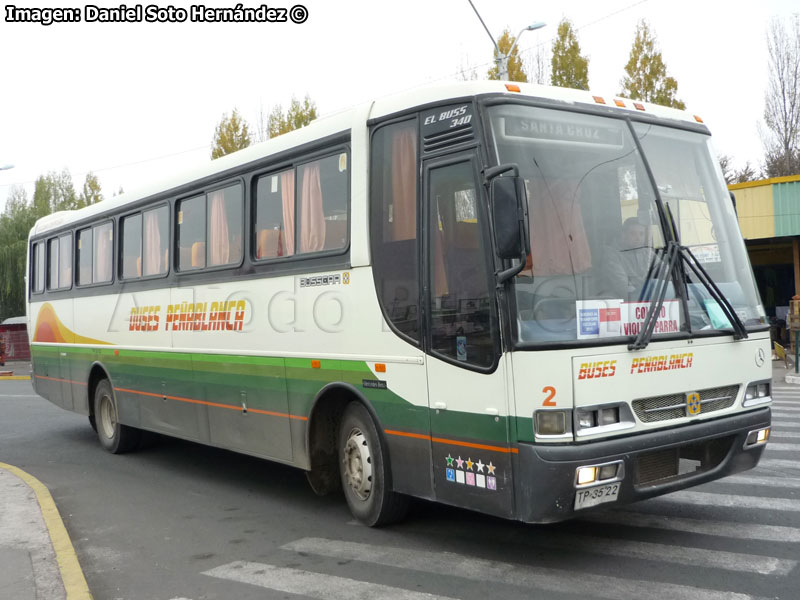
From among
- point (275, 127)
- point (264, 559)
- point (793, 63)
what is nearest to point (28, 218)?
point (275, 127)

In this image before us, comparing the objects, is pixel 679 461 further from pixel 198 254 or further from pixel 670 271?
pixel 198 254

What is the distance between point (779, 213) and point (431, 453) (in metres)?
21.1

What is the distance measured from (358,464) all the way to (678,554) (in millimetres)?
2498

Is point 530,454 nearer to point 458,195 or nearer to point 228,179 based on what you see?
point 458,195

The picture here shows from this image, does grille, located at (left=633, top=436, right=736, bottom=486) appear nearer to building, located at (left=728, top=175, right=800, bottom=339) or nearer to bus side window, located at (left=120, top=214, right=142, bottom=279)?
bus side window, located at (left=120, top=214, right=142, bottom=279)

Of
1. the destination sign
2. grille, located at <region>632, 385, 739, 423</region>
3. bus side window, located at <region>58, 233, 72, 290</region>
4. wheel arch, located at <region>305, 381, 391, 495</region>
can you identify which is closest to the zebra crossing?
wheel arch, located at <region>305, 381, 391, 495</region>

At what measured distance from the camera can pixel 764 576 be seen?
17.0 ft

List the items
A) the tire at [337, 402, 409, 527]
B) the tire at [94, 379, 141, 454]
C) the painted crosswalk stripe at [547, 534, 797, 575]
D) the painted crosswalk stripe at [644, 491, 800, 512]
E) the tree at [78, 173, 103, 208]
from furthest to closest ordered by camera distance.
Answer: the tree at [78, 173, 103, 208] → the tire at [94, 379, 141, 454] → the painted crosswalk stripe at [644, 491, 800, 512] → the tire at [337, 402, 409, 527] → the painted crosswalk stripe at [547, 534, 797, 575]

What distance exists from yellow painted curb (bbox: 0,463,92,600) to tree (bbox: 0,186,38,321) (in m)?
40.1

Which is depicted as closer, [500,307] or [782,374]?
[500,307]

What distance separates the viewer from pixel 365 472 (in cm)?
677

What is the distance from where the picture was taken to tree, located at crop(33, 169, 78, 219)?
6159 cm

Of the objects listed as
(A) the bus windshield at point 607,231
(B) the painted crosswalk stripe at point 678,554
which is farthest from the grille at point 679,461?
(A) the bus windshield at point 607,231

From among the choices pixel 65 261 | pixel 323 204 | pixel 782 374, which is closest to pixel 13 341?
pixel 65 261
